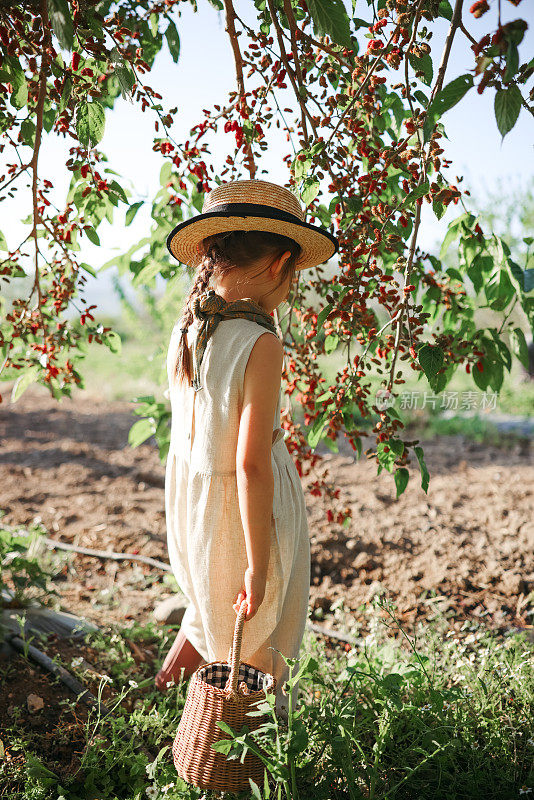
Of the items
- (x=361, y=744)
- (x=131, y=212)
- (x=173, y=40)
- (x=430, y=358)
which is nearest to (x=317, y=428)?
(x=430, y=358)

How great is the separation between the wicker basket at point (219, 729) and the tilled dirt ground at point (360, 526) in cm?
108

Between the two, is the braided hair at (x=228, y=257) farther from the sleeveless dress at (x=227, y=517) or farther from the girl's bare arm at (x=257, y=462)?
the girl's bare arm at (x=257, y=462)

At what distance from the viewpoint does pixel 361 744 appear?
1.46 m

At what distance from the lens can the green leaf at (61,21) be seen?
0.98 metres

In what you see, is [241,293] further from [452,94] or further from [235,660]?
[235,660]

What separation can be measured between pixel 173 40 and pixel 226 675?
178 centimetres

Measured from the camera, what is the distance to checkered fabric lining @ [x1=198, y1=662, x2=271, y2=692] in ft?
4.58

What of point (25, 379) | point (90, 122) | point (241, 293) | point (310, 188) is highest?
point (90, 122)

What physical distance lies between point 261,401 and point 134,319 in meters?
9.29

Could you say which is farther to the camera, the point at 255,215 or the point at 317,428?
the point at 317,428

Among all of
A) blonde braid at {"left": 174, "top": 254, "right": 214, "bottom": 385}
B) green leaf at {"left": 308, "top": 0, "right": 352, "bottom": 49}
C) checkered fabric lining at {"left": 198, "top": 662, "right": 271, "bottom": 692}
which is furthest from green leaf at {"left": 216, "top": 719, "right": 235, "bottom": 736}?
green leaf at {"left": 308, "top": 0, "right": 352, "bottom": 49}

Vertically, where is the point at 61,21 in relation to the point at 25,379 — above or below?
above

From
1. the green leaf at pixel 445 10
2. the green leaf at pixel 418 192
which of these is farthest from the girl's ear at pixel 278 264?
the green leaf at pixel 445 10

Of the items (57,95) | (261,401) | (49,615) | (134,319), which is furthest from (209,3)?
(134,319)
